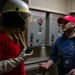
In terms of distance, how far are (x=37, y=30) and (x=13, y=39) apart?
3.90 feet

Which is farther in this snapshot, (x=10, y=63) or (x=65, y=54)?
(x=65, y=54)

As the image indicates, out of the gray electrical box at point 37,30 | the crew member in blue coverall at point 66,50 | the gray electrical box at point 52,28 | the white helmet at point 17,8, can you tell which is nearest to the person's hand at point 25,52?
the white helmet at point 17,8

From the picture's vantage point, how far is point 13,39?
4.36 feet

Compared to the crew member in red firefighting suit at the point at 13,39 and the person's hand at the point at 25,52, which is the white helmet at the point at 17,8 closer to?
the crew member in red firefighting suit at the point at 13,39

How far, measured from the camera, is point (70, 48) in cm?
210

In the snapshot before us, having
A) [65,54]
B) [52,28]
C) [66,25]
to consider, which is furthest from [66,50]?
[52,28]

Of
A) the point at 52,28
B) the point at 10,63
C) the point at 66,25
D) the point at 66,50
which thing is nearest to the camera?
the point at 10,63

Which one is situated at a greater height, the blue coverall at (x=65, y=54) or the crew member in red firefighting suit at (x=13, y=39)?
the crew member in red firefighting suit at (x=13, y=39)

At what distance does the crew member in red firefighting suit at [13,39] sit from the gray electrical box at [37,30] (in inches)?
35.7

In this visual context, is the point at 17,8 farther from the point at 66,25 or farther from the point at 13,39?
the point at 66,25

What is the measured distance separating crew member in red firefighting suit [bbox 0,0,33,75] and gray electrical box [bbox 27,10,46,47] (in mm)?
906

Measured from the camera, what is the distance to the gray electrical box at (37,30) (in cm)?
237

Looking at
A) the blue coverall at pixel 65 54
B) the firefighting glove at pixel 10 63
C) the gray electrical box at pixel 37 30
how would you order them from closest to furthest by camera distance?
the firefighting glove at pixel 10 63, the blue coverall at pixel 65 54, the gray electrical box at pixel 37 30

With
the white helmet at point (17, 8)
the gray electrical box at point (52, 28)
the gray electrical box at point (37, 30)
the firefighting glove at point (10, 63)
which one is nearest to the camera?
the firefighting glove at point (10, 63)
